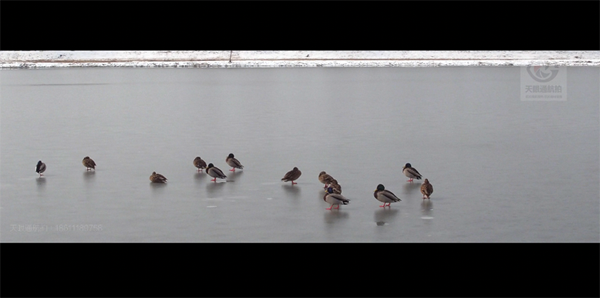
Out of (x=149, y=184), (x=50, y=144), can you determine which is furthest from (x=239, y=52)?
(x=149, y=184)

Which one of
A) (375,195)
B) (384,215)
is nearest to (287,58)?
(375,195)

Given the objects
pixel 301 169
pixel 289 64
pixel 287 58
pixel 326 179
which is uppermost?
pixel 287 58

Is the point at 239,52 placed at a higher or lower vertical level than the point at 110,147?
higher

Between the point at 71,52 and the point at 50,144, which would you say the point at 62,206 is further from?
the point at 71,52

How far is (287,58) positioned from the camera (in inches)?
1908

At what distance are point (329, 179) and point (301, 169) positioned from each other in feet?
4.86

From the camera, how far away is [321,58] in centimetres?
4981

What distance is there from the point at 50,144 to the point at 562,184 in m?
8.14

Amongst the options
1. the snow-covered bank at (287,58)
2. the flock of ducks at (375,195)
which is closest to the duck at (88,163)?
the flock of ducks at (375,195)

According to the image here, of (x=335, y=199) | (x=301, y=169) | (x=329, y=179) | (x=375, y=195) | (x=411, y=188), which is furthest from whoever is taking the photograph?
(x=301, y=169)

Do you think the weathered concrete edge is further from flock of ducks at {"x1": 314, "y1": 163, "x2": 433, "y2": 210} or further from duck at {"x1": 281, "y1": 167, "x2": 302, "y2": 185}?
flock of ducks at {"x1": 314, "y1": 163, "x2": 433, "y2": 210}

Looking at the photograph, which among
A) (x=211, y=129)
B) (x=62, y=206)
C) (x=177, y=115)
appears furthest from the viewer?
(x=177, y=115)

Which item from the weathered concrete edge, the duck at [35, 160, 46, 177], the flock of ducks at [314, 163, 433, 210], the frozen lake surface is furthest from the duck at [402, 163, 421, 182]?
the weathered concrete edge

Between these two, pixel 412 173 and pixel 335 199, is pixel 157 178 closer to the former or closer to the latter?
pixel 335 199
